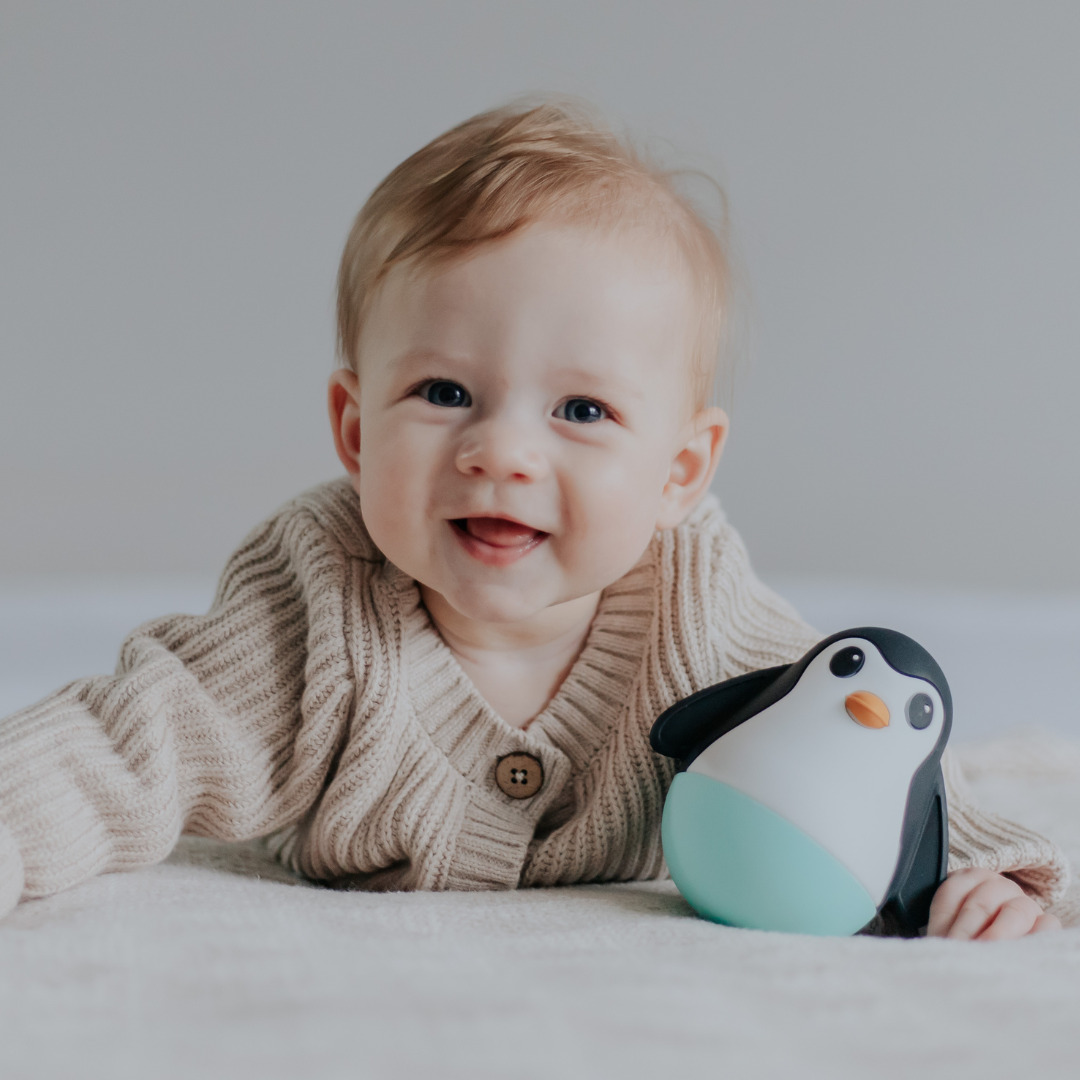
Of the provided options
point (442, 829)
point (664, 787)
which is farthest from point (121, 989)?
point (664, 787)

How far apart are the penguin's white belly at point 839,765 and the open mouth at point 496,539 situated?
19 centimetres

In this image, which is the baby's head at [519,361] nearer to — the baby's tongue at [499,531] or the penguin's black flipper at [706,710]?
the baby's tongue at [499,531]

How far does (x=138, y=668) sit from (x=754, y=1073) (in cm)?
58

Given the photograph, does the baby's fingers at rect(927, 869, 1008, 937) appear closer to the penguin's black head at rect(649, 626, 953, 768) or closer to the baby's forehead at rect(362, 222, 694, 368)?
the penguin's black head at rect(649, 626, 953, 768)

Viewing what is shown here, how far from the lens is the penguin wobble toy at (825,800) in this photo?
29.4 inches

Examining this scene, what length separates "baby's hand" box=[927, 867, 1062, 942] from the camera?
779 millimetres

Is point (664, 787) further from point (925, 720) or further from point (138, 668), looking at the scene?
point (138, 668)

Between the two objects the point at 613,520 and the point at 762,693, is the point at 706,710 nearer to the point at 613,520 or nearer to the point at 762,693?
the point at 762,693

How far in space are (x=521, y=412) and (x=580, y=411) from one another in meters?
0.05

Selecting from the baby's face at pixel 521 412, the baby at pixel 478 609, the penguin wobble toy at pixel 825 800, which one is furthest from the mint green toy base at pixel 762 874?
the baby's face at pixel 521 412

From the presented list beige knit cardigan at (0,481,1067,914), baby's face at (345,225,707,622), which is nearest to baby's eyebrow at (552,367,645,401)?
baby's face at (345,225,707,622)

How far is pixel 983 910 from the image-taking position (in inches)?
31.5

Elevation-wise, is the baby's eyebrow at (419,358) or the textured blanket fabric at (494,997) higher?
the baby's eyebrow at (419,358)

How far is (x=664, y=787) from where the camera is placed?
951mm
